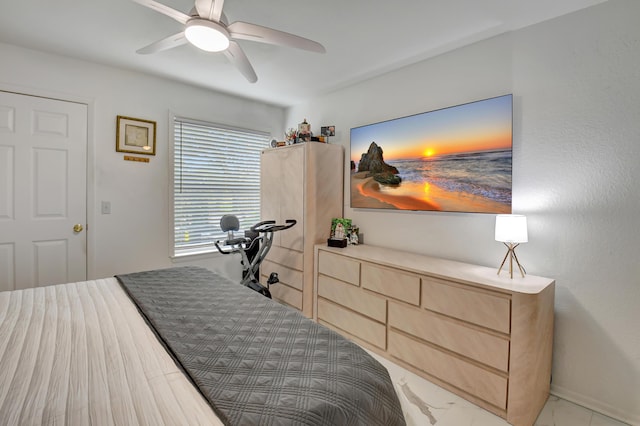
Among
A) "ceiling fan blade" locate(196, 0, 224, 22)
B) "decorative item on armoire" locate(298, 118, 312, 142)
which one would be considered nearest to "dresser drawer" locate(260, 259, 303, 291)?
"decorative item on armoire" locate(298, 118, 312, 142)

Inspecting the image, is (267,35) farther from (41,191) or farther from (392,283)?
(41,191)

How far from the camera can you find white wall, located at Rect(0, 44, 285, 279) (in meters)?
2.61

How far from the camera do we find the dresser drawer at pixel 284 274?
3236mm

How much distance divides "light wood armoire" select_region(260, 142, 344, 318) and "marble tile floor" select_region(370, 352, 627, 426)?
1388 mm

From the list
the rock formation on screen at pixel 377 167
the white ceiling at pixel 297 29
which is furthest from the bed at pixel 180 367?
the white ceiling at pixel 297 29

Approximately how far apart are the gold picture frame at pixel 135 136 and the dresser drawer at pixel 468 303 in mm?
2937

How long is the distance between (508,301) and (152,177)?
3298mm

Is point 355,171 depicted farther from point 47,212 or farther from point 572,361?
point 47,212

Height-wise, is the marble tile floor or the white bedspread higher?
the white bedspread

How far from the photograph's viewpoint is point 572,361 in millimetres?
1951

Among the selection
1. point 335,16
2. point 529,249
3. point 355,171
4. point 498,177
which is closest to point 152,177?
point 355,171

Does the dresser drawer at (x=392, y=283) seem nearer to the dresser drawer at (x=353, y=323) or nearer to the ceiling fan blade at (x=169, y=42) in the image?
the dresser drawer at (x=353, y=323)

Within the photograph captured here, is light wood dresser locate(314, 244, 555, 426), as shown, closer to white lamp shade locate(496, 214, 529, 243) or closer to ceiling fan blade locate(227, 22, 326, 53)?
white lamp shade locate(496, 214, 529, 243)

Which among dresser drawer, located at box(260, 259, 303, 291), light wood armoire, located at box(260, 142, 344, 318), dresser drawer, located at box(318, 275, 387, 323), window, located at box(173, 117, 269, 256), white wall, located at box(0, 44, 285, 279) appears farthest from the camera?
window, located at box(173, 117, 269, 256)
